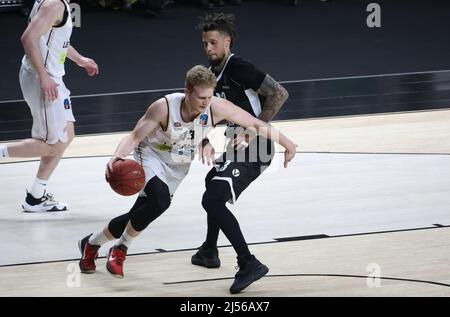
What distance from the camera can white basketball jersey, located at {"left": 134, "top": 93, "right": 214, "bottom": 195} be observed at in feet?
18.2

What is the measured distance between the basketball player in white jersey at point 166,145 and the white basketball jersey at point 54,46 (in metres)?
1.57

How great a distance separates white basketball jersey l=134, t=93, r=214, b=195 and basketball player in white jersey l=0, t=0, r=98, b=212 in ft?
4.77

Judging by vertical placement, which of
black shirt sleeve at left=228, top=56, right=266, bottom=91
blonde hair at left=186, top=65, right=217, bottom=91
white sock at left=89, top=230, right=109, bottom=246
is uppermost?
blonde hair at left=186, top=65, right=217, bottom=91

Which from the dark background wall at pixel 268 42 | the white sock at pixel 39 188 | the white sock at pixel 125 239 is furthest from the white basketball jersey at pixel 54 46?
the dark background wall at pixel 268 42

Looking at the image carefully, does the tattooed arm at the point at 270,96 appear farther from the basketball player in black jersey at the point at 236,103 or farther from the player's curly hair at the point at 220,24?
the player's curly hair at the point at 220,24

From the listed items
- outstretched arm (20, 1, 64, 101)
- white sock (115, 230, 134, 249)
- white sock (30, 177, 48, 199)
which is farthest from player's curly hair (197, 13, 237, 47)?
white sock (30, 177, 48, 199)

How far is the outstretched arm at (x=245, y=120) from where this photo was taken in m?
5.50

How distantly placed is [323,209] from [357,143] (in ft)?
7.13

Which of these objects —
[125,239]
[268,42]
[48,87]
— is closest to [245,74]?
[125,239]

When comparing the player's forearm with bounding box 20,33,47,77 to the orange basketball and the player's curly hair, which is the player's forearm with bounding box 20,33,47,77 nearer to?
the player's curly hair

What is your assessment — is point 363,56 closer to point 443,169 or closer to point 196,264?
point 443,169
